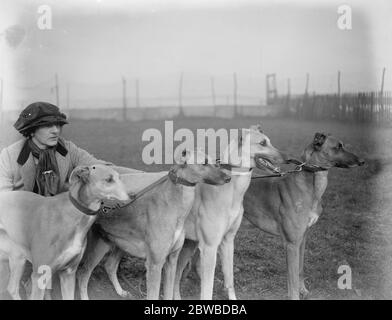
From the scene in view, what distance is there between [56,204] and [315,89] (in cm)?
318

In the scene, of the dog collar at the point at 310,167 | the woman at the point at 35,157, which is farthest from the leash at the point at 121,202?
the dog collar at the point at 310,167

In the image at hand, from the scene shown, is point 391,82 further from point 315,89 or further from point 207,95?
point 207,95

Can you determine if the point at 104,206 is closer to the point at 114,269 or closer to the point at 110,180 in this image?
the point at 110,180

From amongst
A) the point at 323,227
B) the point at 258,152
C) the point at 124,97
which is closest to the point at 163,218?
the point at 258,152

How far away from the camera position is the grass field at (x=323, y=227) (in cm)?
661

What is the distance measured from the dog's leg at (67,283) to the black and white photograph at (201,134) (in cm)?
1

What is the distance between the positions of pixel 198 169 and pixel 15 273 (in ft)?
6.81

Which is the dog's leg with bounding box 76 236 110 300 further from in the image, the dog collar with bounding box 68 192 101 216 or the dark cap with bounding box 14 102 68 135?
the dark cap with bounding box 14 102 68 135

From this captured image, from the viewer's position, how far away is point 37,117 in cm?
595

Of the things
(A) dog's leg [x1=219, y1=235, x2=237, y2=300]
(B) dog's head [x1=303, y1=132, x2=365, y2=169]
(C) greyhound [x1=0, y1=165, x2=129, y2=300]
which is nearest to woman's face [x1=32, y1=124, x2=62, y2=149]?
(C) greyhound [x1=0, y1=165, x2=129, y2=300]

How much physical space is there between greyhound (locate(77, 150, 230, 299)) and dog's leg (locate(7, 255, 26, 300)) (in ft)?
3.02

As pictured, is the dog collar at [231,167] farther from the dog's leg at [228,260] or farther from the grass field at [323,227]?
the grass field at [323,227]

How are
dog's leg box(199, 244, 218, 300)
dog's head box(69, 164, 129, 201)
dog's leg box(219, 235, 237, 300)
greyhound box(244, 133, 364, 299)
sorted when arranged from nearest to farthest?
dog's head box(69, 164, 129, 201) → dog's leg box(199, 244, 218, 300) → dog's leg box(219, 235, 237, 300) → greyhound box(244, 133, 364, 299)

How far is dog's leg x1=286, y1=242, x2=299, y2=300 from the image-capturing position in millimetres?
6195
